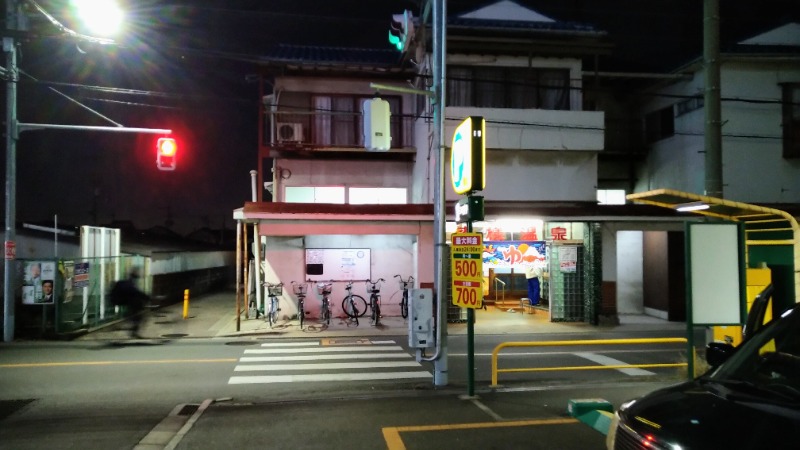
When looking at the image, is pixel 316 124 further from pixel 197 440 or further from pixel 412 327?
pixel 197 440

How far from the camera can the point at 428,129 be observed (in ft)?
60.3

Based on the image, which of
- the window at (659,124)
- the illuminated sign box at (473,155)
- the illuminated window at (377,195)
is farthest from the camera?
the illuminated window at (377,195)

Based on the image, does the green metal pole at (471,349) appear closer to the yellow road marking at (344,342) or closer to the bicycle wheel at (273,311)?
the yellow road marking at (344,342)

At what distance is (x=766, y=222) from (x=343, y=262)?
42.8ft

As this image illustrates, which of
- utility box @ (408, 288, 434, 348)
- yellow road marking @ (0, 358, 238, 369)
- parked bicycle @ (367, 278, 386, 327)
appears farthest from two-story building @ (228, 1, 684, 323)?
utility box @ (408, 288, 434, 348)

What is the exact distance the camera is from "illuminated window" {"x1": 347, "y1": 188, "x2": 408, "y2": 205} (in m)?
21.2

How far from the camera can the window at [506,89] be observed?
18.7m

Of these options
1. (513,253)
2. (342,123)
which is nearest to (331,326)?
(513,253)

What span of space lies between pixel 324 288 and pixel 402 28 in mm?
8957

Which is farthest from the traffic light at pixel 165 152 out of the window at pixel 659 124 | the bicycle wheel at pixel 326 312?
the window at pixel 659 124

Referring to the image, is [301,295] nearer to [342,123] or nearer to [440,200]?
[342,123]

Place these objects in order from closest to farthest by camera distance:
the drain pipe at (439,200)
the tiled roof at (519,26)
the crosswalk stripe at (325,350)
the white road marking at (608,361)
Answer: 1. the drain pipe at (439,200)
2. the white road marking at (608,361)
3. the crosswalk stripe at (325,350)
4. the tiled roof at (519,26)

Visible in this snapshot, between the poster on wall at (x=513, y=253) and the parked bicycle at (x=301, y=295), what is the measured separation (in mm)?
6259

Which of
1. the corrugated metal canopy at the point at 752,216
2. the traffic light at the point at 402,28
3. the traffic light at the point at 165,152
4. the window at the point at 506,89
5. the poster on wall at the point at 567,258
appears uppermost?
the traffic light at the point at 402,28
